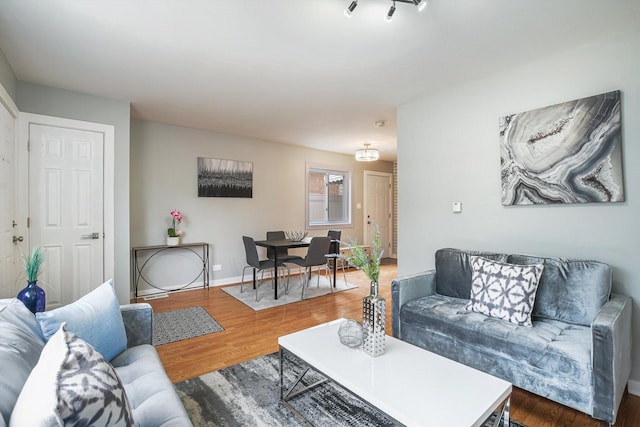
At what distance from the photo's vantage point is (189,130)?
4.80 meters

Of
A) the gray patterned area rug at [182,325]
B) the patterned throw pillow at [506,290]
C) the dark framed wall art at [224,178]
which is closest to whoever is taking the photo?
the patterned throw pillow at [506,290]

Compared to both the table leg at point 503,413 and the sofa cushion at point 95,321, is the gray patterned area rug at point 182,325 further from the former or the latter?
the table leg at point 503,413

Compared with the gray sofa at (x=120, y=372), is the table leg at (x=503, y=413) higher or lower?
lower

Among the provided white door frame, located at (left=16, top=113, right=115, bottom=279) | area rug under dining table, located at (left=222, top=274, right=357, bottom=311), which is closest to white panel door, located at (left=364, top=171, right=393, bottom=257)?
area rug under dining table, located at (left=222, top=274, right=357, bottom=311)

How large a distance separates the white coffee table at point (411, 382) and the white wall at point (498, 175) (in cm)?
163

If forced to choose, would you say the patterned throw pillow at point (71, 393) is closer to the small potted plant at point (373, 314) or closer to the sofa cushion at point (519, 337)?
the small potted plant at point (373, 314)

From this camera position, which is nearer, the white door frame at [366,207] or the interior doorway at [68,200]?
the interior doorway at [68,200]

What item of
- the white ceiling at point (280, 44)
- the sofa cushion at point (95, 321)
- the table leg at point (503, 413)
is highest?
the white ceiling at point (280, 44)

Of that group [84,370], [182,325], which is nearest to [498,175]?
[84,370]

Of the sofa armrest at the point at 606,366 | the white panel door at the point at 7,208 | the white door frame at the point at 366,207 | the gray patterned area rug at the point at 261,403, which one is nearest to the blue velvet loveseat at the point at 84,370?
the gray patterned area rug at the point at 261,403

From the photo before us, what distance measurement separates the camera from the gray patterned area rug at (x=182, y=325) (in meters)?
2.97

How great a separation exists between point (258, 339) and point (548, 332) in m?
2.26

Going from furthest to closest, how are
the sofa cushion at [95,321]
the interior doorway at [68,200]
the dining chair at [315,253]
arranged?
the dining chair at [315,253] → the interior doorway at [68,200] → the sofa cushion at [95,321]

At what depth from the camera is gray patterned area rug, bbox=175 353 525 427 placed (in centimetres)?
176
